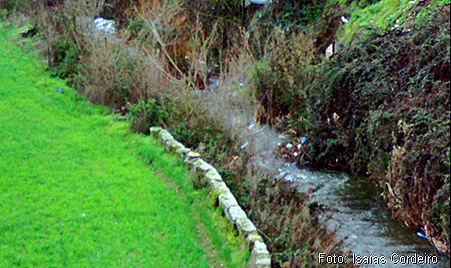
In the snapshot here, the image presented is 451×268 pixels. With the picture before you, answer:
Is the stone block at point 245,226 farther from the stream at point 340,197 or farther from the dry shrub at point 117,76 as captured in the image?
the dry shrub at point 117,76

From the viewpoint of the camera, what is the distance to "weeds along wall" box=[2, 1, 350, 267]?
7.80 metres

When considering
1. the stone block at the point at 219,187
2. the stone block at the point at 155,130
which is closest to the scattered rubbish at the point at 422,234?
the stone block at the point at 219,187

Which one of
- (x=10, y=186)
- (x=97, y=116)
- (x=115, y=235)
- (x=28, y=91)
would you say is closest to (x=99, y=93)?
(x=97, y=116)

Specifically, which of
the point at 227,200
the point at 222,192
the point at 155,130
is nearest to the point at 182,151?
the point at 155,130

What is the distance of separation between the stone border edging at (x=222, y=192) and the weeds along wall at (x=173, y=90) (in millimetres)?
181

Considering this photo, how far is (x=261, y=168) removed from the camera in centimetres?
1036

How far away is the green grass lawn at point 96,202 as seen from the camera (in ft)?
24.3

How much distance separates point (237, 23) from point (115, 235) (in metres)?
10.9

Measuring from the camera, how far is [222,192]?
338 inches

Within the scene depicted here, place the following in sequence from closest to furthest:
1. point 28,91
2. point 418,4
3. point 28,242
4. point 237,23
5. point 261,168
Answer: point 28,242 → point 261,168 → point 418,4 → point 28,91 → point 237,23

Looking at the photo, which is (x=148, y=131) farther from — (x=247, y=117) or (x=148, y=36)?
(x=148, y=36)

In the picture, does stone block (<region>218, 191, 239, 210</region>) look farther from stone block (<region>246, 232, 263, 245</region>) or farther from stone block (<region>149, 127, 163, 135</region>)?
stone block (<region>149, 127, 163, 135</region>)

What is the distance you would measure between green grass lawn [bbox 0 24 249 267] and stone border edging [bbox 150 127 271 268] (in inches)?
6.0

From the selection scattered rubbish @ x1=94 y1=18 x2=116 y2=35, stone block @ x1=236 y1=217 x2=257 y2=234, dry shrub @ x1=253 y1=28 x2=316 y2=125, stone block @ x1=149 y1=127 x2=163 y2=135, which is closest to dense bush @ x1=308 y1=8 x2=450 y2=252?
dry shrub @ x1=253 y1=28 x2=316 y2=125
